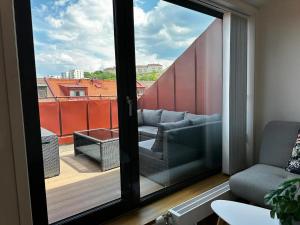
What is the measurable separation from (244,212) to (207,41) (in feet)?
5.68

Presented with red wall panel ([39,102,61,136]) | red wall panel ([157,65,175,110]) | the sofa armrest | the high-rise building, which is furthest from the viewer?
the sofa armrest

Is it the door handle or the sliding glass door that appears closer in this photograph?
the sliding glass door

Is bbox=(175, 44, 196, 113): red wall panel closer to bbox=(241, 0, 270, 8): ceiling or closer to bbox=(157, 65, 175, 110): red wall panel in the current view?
bbox=(157, 65, 175, 110): red wall panel

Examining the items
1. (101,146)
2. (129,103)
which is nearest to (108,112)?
(129,103)

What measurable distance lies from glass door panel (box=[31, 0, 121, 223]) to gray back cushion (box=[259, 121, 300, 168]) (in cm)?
158

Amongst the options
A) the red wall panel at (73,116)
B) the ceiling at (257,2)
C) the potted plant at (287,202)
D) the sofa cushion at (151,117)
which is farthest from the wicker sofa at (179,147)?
the ceiling at (257,2)

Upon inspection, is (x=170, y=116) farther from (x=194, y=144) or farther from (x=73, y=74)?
(x=73, y=74)

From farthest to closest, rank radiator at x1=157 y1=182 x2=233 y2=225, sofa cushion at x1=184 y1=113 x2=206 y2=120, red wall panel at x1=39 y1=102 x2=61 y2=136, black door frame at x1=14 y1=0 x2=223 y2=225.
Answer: sofa cushion at x1=184 y1=113 x2=206 y2=120, radiator at x1=157 y1=182 x2=233 y2=225, red wall panel at x1=39 y1=102 x2=61 y2=136, black door frame at x1=14 y1=0 x2=223 y2=225

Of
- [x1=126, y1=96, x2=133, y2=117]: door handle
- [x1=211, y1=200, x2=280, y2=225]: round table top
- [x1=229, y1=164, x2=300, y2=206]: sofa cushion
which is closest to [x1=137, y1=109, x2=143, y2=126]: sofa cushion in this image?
[x1=126, y1=96, x2=133, y2=117]: door handle

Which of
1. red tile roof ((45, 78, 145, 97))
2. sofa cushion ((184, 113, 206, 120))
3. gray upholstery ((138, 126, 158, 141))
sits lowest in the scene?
gray upholstery ((138, 126, 158, 141))

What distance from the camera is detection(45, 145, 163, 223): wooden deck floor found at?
63.6 inches

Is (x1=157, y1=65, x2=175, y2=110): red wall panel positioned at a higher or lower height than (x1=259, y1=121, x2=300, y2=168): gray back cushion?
higher

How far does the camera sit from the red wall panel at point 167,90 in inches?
83.0

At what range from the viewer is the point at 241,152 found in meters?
2.76
